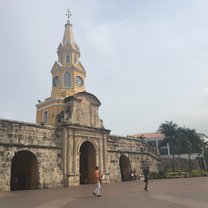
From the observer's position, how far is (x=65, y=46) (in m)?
34.5

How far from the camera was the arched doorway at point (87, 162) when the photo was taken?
2773 cm

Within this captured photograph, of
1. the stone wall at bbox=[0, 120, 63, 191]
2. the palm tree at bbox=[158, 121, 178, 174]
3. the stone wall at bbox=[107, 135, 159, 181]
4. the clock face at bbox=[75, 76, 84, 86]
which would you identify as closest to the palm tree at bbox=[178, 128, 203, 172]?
the palm tree at bbox=[158, 121, 178, 174]

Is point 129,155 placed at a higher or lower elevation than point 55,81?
lower

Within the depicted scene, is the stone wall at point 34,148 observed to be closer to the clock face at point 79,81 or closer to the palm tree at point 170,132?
the clock face at point 79,81

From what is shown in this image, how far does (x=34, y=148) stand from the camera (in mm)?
22141

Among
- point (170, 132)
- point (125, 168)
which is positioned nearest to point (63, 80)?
point (125, 168)

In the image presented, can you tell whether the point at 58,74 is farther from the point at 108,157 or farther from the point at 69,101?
the point at 108,157

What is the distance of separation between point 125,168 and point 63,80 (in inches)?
527

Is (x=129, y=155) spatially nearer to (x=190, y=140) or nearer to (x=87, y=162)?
(x=87, y=162)

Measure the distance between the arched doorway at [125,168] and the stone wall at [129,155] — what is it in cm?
15

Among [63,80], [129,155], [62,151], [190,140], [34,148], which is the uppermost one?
[63,80]

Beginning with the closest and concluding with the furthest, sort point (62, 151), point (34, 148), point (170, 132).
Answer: point (34, 148) → point (62, 151) → point (170, 132)

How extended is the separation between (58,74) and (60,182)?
14.7m

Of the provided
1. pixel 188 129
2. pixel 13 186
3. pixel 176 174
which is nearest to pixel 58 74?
pixel 13 186
